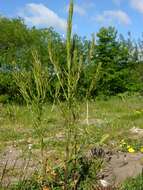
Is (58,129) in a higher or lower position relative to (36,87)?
lower

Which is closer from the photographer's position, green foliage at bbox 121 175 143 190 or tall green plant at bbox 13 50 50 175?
tall green plant at bbox 13 50 50 175

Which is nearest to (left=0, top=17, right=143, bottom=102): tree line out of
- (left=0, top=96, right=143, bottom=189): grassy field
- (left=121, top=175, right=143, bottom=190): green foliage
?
(left=0, top=96, right=143, bottom=189): grassy field

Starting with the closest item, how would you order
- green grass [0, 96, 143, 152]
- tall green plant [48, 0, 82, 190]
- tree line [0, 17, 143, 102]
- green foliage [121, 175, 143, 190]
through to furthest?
tall green plant [48, 0, 82, 190], green foliage [121, 175, 143, 190], green grass [0, 96, 143, 152], tree line [0, 17, 143, 102]

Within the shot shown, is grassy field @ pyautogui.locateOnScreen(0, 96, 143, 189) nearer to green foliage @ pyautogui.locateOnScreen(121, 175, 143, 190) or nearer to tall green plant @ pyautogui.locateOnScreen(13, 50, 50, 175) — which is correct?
green foliage @ pyautogui.locateOnScreen(121, 175, 143, 190)

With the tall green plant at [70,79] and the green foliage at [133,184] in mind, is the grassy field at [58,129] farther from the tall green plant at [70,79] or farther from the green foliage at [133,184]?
the tall green plant at [70,79]

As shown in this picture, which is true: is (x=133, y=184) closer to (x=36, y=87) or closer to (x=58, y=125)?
(x=36, y=87)

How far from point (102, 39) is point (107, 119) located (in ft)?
22.9

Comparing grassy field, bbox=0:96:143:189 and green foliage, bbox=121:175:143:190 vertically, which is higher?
green foliage, bbox=121:175:143:190

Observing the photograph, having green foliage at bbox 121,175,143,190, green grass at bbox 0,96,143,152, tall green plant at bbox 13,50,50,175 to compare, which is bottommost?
green grass at bbox 0,96,143,152

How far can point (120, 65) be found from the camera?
17.9m

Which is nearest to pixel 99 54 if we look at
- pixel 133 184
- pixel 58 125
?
pixel 58 125

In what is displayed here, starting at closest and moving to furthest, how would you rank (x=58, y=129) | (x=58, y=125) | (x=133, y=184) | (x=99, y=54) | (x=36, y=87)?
(x=36, y=87), (x=133, y=184), (x=58, y=129), (x=58, y=125), (x=99, y=54)

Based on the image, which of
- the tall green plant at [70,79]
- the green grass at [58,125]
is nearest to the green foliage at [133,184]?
the tall green plant at [70,79]

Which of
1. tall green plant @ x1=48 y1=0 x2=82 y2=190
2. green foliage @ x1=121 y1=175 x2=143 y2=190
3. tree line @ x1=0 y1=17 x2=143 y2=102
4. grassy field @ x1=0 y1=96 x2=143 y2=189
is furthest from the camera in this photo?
tree line @ x1=0 y1=17 x2=143 y2=102
